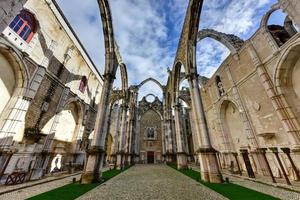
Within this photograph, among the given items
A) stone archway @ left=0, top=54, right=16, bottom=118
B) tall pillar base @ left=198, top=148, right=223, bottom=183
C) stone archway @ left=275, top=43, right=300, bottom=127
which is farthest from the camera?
stone archway @ left=0, top=54, right=16, bottom=118

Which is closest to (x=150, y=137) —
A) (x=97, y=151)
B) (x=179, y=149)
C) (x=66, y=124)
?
(x=179, y=149)

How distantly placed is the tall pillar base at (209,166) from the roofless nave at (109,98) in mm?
Result: 47

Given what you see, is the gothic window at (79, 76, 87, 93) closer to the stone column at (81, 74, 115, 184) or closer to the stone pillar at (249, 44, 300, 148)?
the stone column at (81, 74, 115, 184)

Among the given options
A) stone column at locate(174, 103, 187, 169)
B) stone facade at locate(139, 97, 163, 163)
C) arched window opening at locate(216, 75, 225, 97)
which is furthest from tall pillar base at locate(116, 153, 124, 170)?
arched window opening at locate(216, 75, 225, 97)

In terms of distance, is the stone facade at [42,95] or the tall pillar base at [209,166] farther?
the stone facade at [42,95]

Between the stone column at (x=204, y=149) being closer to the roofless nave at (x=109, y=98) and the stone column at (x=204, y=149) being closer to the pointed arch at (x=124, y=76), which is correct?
the roofless nave at (x=109, y=98)

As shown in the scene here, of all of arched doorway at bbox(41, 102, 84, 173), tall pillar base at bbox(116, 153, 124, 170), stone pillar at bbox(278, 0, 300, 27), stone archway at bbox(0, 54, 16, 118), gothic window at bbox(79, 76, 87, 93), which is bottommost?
tall pillar base at bbox(116, 153, 124, 170)

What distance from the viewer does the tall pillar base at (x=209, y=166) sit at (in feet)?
20.2

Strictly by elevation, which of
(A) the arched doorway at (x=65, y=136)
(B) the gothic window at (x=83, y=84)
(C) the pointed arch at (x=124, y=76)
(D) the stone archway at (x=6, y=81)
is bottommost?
(A) the arched doorway at (x=65, y=136)

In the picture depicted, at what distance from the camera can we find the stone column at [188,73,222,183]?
6253 mm

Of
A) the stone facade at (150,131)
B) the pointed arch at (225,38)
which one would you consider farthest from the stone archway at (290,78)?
the stone facade at (150,131)

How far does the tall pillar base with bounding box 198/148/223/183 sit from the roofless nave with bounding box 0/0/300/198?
0.15 ft

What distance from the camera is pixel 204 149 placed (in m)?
6.75

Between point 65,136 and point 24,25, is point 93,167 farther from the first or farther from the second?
point 24,25
